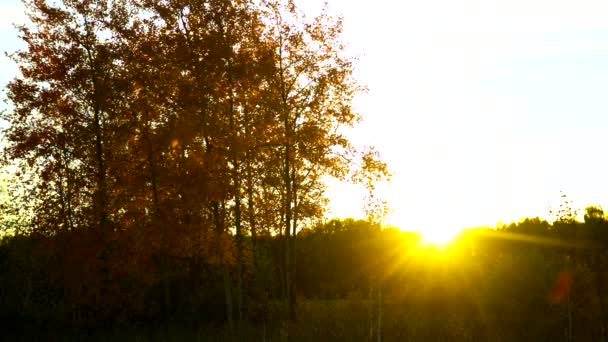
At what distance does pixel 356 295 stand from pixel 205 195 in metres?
14.1

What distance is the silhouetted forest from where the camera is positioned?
24141 mm

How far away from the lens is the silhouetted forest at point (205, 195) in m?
24.1

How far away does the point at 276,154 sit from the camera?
89.0 ft

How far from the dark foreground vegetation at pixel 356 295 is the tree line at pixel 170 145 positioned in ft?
0.65

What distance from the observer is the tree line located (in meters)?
23.9

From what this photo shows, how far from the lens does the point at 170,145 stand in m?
24.6

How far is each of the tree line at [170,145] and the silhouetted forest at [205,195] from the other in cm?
8

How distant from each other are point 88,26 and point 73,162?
6.13 meters

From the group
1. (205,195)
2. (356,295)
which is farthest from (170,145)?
(356,295)

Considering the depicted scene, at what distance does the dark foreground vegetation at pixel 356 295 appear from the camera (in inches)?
980

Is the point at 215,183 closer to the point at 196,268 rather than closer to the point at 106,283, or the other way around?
the point at 106,283

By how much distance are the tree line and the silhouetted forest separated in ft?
0.25

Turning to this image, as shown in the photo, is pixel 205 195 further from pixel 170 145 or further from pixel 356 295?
pixel 356 295

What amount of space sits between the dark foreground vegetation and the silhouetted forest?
10 cm
